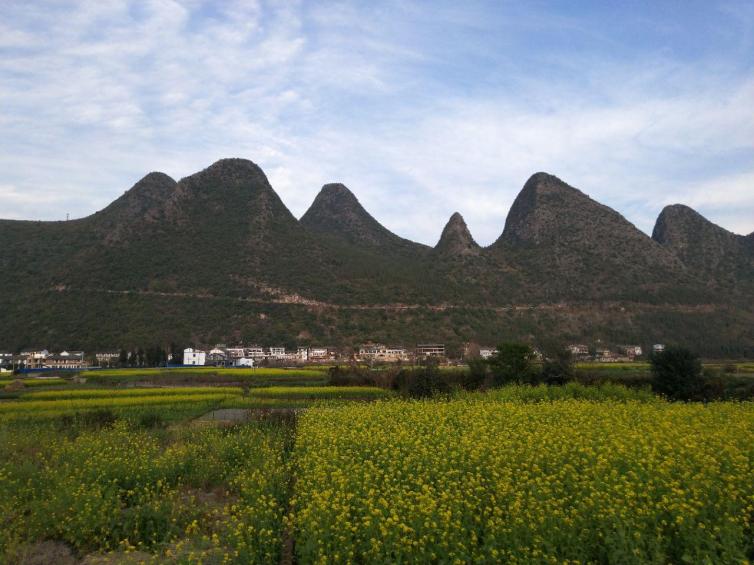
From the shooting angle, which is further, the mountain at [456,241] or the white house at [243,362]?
the mountain at [456,241]

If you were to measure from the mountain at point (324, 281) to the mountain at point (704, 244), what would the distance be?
0.67 metres

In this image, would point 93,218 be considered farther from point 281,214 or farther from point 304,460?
point 304,460

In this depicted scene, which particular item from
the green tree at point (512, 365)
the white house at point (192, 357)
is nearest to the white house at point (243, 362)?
the white house at point (192, 357)

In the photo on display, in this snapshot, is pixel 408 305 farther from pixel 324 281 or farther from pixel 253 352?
pixel 253 352

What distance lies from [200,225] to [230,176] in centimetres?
2114

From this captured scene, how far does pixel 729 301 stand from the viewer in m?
90.4

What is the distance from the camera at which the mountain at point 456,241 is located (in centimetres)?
10400

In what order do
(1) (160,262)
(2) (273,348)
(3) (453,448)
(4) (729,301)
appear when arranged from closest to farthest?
(3) (453,448) < (2) (273,348) < (1) (160,262) < (4) (729,301)

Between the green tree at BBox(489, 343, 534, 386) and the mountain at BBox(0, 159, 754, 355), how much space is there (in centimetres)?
3895

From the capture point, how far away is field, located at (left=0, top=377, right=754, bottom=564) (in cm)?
643

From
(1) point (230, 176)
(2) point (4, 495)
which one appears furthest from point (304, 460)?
(1) point (230, 176)

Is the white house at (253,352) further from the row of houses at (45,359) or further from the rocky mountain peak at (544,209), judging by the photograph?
the rocky mountain peak at (544,209)

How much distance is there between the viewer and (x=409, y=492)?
811 centimetres

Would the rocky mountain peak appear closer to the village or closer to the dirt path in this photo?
the dirt path
